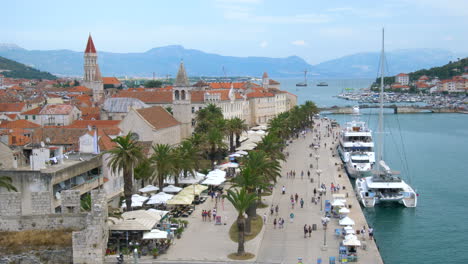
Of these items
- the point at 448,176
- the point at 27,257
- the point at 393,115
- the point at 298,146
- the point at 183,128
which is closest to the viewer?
the point at 27,257

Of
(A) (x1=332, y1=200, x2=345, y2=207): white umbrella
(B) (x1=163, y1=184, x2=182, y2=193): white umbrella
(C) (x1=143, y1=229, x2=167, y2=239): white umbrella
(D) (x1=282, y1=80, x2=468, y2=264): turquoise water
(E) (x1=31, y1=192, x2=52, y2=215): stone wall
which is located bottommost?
(D) (x1=282, y1=80, x2=468, y2=264): turquoise water

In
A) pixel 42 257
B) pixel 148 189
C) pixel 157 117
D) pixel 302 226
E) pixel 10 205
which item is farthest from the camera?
pixel 157 117

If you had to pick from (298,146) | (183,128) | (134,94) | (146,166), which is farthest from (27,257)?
(134,94)

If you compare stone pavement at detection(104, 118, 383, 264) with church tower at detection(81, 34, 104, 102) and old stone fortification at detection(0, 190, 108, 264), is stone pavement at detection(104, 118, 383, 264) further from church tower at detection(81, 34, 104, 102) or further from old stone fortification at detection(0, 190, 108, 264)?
church tower at detection(81, 34, 104, 102)

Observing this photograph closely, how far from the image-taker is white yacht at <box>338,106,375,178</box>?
2717 inches

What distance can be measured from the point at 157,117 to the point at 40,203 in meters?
41.8

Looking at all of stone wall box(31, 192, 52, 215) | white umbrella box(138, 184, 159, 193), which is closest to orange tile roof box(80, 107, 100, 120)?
white umbrella box(138, 184, 159, 193)

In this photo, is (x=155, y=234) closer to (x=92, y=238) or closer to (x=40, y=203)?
(x=92, y=238)

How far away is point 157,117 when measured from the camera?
234 ft

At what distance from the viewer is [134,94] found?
10644 centimetres

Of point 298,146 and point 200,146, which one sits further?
point 298,146

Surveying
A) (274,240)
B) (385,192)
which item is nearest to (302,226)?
(274,240)

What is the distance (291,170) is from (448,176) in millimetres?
21419

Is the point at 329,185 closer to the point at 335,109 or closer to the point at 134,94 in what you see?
the point at 134,94
